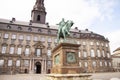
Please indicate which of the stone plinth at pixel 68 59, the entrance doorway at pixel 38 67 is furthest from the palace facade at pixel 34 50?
the stone plinth at pixel 68 59

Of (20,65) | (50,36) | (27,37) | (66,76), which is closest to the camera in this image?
(66,76)

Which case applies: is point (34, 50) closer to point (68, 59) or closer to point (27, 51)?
point (27, 51)

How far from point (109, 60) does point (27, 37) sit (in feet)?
96.9

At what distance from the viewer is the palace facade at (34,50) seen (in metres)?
31.3


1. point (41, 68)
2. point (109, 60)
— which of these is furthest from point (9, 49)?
point (109, 60)

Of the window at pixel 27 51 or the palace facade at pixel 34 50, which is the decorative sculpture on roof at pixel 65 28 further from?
the window at pixel 27 51

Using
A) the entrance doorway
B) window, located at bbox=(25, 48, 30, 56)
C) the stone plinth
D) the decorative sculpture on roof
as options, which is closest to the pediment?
window, located at bbox=(25, 48, 30, 56)

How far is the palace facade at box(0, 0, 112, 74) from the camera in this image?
103 feet

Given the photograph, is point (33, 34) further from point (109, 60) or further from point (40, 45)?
point (109, 60)

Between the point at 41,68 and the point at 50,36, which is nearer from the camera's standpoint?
the point at 41,68

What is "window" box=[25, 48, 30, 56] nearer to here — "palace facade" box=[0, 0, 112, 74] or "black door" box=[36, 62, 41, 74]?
"palace facade" box=[0, 0, 112, 74]

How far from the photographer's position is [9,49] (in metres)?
31.8

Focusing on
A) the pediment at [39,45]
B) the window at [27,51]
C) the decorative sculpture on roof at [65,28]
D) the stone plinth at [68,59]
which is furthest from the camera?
the pediment at [39,45]

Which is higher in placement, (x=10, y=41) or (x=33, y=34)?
(x=33, y=34)
